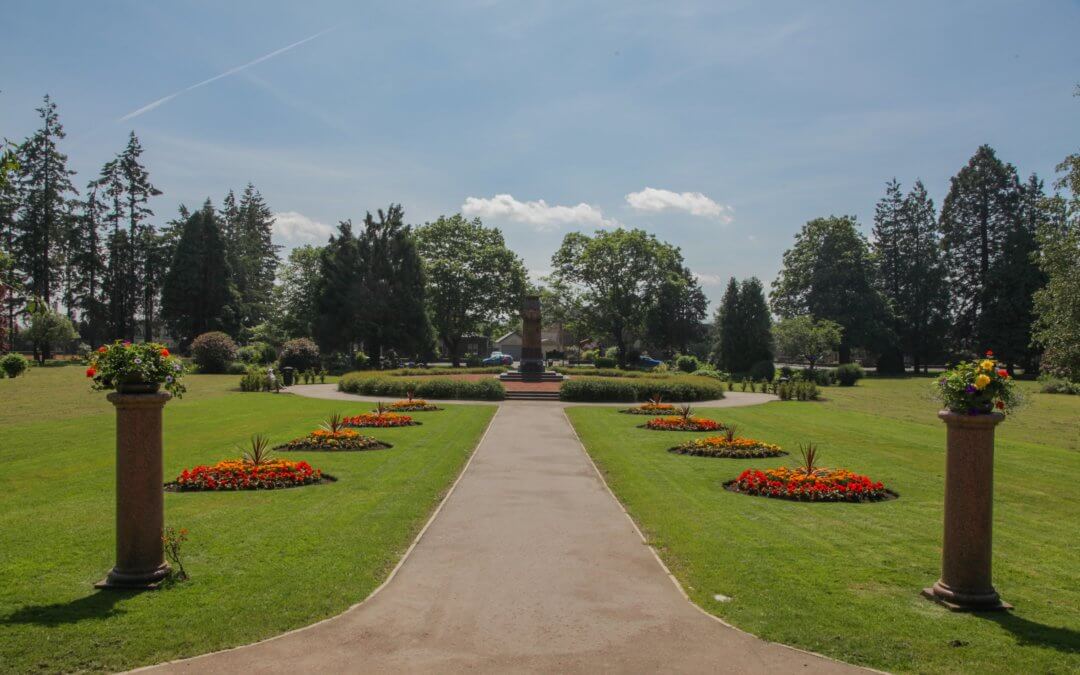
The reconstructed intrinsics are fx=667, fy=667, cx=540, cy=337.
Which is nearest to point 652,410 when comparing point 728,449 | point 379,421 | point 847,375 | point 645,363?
point 728,449

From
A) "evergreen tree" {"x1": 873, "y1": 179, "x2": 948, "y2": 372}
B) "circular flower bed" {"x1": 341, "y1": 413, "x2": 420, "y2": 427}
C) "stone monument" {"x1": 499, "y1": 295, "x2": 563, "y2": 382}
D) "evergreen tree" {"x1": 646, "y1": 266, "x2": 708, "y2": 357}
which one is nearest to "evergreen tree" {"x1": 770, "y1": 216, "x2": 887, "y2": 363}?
"evergreen tree" {"x1": 873, "y1": 179, "x2": 948, "y2": 372}

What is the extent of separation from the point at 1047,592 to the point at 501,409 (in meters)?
20.3

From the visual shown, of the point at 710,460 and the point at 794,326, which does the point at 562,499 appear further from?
the point at 794,326

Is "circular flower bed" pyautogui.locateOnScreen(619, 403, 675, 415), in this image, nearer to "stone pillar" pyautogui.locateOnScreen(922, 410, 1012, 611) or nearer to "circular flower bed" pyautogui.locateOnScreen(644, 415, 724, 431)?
"circular flower bed" pyautogui.locateOnScreen(644, 415, 724, 431)

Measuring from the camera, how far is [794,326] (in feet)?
160

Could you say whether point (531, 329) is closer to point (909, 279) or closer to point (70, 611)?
point (70, 611)

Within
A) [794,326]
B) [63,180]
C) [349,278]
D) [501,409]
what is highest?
[63,180]

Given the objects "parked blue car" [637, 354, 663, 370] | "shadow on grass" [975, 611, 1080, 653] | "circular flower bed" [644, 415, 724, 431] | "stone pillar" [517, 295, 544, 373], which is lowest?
"circular flower bed" [644, 415, 724, 431]

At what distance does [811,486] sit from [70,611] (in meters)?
9.68

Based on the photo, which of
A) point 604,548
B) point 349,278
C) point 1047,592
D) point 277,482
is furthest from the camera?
point 349,278

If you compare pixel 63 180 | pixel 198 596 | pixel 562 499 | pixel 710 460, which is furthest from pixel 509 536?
pixel 63 180

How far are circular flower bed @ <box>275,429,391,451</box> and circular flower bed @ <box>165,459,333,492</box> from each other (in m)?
3.37

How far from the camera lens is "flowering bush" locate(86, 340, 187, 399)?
630cm

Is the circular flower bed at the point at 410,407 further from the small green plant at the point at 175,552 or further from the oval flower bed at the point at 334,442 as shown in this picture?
the small green plant at the point at 175,552
